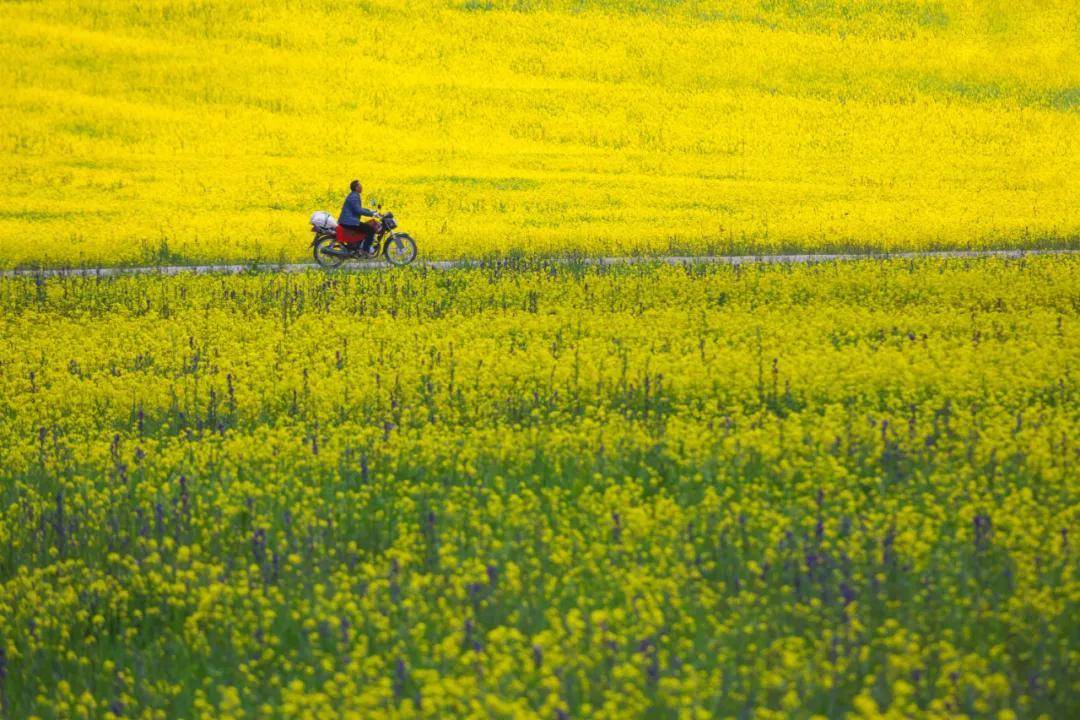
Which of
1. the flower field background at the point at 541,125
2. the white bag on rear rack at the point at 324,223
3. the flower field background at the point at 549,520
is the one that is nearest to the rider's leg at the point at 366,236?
the white bag on rear rack at the point at 324,223

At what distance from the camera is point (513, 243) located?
25.5 metres

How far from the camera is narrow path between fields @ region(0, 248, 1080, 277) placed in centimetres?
2122

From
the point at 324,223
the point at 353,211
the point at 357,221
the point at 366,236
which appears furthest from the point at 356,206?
the point at 324,223

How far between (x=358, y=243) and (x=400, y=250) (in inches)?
29.6

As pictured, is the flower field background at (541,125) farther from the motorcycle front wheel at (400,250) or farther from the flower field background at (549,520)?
the flower field background at (549,520)

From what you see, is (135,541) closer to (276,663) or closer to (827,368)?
(276,663)

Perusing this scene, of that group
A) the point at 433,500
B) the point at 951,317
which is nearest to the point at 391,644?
the point at 433,500

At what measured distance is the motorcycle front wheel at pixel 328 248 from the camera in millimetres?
22531

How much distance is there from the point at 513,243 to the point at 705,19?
1162 inches

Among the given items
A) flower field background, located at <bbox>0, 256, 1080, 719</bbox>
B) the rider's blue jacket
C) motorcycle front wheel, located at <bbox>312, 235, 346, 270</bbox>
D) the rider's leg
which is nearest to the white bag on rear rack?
motorcycle front wheel, located at <bbox>312, 235, 346, 270</bbox>

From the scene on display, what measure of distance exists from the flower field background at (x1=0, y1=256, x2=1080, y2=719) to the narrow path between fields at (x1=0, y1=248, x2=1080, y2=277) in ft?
20.0

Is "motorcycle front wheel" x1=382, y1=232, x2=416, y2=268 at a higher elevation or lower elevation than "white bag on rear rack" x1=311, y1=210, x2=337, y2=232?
lower

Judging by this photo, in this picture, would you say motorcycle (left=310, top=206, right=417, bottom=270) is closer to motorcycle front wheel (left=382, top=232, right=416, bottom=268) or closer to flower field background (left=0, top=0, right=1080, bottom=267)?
motorcycle front wheel (left=382, top=232, right=416, bottom=268)

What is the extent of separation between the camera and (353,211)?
2214 centimetres
